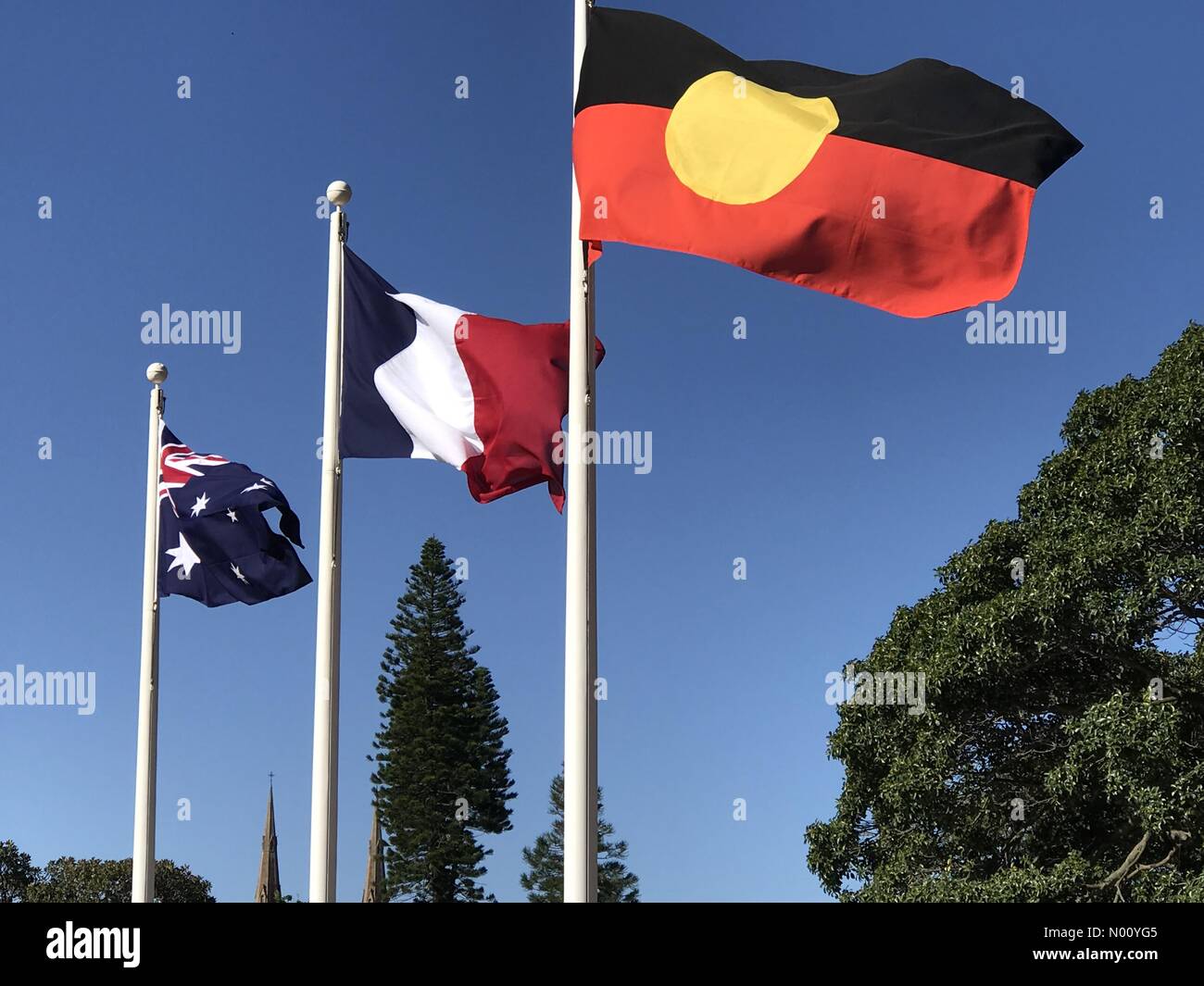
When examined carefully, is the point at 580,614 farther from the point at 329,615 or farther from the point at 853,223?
the point at 329,615

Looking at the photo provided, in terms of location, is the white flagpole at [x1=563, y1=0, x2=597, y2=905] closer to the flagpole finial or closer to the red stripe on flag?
the red stripe on flag

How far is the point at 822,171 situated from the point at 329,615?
520 centimetres

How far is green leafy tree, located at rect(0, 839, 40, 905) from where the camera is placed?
55344mm

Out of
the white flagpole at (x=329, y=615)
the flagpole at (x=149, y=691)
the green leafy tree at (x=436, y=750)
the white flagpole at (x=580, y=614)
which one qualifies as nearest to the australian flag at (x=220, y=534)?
the flagpole at (x=149, y=691)

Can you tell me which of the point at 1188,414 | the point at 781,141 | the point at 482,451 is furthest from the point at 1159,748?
the point at 781,141

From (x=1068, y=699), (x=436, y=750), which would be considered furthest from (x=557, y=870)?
(x=1068, y=699)

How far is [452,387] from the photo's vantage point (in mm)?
10242

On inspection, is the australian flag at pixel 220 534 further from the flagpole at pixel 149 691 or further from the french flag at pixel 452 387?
the french flag at pixel 452 387

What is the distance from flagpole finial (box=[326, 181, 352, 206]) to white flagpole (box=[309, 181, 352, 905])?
168 mm

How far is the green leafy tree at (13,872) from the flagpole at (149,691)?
4593cm

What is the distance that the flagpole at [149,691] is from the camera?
14062mm

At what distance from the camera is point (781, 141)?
7766 mm
